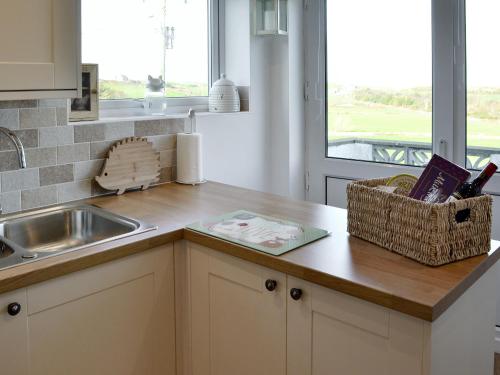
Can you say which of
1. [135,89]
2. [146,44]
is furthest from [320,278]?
[146,44]

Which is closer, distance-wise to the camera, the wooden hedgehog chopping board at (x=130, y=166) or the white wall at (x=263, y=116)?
the wooden hedgehog chopping board at (x=130, y=166)

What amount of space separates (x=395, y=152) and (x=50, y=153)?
1.69 meters

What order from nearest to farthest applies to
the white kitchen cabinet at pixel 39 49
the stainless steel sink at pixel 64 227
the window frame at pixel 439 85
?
the white kitchen cabinet at pixel 39 49, the stainless steel sink at pixel 64 227, the window frame at pixel 439 85

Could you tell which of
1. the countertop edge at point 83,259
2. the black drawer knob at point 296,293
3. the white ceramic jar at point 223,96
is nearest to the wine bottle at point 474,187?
the black drawer knob at point 296,293

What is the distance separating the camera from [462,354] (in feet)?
4.84

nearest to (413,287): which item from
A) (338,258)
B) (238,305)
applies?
(338,258)

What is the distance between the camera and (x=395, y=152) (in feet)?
9.41

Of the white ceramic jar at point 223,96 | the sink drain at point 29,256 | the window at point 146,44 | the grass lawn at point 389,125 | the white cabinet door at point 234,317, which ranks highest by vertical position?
the window at point 146,44

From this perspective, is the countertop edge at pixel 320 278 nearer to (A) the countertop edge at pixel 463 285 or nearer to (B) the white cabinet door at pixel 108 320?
(A) the countertop edge at pixel 463 285

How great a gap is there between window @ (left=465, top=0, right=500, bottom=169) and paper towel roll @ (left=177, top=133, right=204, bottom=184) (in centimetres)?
128

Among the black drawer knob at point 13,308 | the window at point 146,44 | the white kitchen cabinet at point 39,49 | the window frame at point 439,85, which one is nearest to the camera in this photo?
the black drawer knob at point 13,308

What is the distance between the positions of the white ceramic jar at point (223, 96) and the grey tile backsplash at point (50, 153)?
548 millimetres

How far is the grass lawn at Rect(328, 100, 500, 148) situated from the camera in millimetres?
2580

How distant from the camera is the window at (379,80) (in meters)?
2.72
